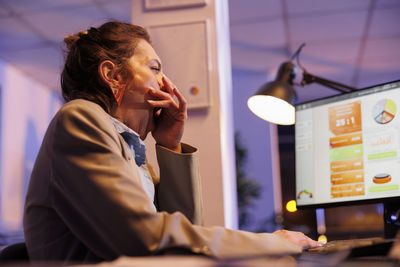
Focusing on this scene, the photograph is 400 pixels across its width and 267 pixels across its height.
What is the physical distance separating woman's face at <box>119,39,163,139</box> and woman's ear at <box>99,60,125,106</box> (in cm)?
2

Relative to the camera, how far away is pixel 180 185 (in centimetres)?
123

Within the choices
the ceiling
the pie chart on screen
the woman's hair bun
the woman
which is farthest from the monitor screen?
the ceiling

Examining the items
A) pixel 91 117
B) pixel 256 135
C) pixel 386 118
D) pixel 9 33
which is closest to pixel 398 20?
pixel 256 135

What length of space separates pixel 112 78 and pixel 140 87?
0.24ft

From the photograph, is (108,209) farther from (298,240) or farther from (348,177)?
(348,177)

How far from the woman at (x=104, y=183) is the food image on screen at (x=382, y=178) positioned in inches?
18.4

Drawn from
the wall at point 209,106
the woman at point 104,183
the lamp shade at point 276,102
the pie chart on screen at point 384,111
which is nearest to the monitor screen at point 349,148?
the pie chart on screen at point 384,111

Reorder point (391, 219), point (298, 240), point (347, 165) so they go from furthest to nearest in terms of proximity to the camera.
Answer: point (347, 165) < point (391, 219) < point (298, 240)

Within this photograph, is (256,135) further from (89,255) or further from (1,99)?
(89,255)

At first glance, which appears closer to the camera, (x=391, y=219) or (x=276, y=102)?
(x=391, y=219)

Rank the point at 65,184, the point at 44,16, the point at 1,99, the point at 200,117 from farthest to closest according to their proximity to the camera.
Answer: the point at 1,99, the point at 44,16, the point at 200,117, the point at 65,184

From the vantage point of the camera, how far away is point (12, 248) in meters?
0.85

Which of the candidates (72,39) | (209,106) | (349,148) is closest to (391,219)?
(349,148)

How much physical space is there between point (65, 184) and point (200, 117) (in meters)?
1.11
